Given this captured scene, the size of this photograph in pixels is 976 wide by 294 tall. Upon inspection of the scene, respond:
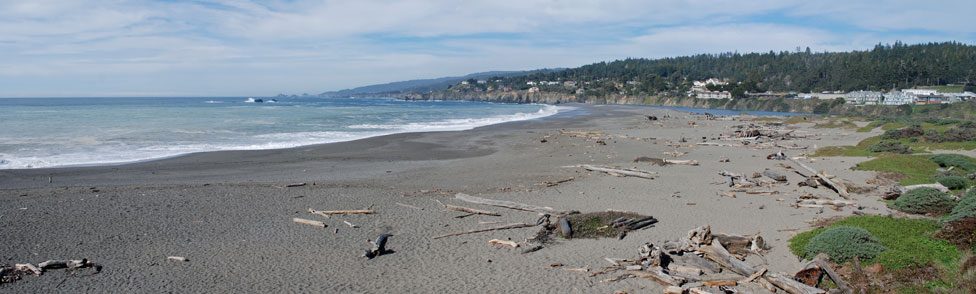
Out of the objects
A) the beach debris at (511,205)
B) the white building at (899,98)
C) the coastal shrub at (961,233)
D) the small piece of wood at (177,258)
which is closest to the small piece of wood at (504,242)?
the beach debris at (511,205)

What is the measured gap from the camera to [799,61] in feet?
504

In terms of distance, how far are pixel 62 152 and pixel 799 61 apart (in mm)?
172931

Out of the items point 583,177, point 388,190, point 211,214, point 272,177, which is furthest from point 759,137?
point 211,214

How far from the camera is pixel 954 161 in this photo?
50.4 ft

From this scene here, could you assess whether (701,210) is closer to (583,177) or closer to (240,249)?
(583,177)

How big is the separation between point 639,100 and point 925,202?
11874 centimetres

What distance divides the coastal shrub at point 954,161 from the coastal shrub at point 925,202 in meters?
6.69

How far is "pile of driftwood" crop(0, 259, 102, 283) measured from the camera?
6793 mm

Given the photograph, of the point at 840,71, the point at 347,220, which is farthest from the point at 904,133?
the point at 840,71

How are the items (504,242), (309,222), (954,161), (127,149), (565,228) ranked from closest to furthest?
(504,242), (565,228), (309,222), (954,161), (127,149)

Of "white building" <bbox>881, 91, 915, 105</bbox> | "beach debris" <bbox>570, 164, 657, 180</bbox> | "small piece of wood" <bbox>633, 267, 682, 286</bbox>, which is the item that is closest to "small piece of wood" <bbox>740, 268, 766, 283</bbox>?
"small piece of wood" <bbox>633, 267, 682, 286</bbox>

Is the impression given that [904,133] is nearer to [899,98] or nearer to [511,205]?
[511,205]

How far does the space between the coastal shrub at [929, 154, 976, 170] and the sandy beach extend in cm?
231

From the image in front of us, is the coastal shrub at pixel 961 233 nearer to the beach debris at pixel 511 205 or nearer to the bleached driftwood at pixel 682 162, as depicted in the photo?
the beach debris at pixel 511 205
